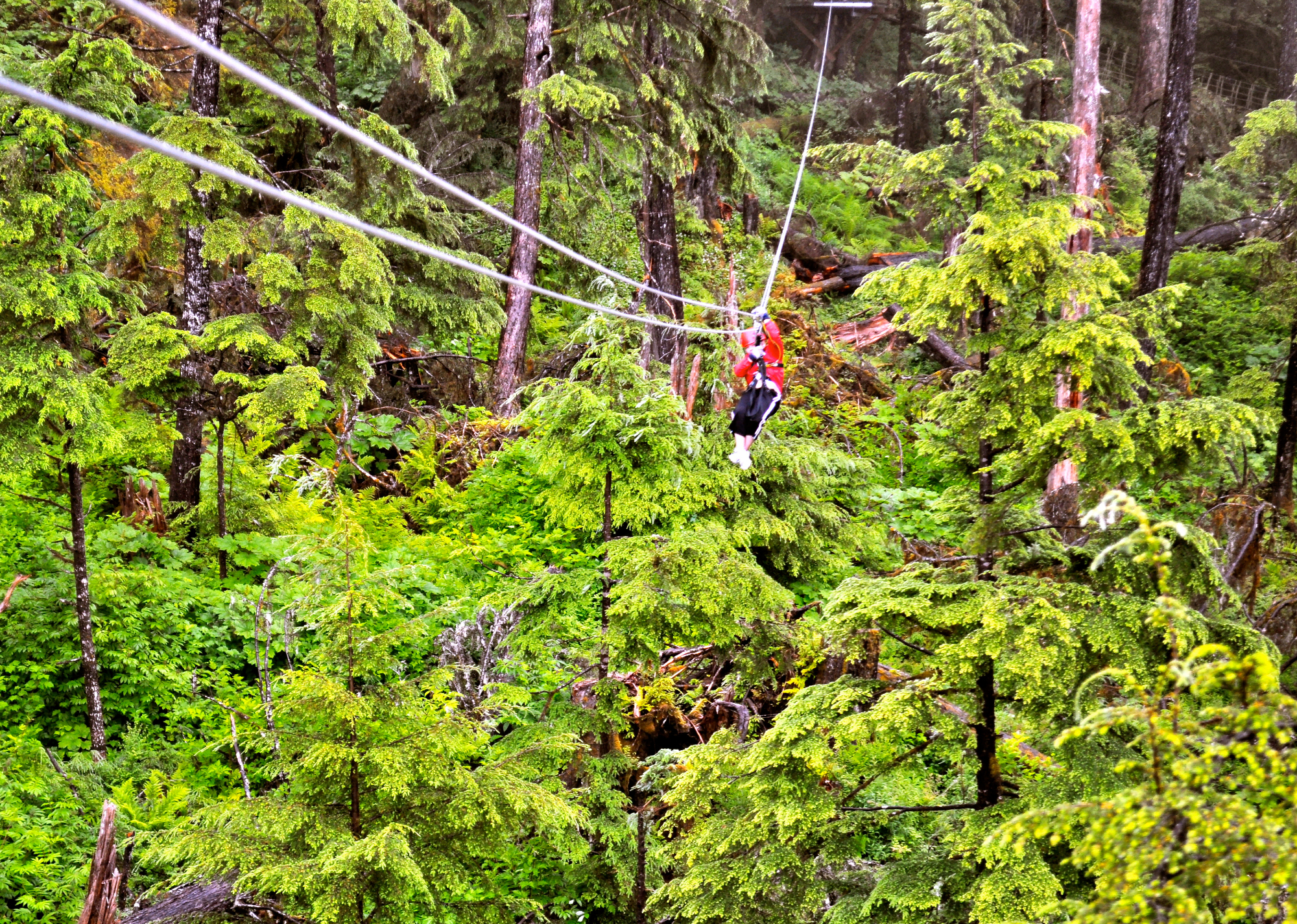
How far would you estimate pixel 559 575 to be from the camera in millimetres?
6340

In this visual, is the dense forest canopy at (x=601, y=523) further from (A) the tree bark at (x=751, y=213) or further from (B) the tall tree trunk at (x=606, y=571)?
(A) the tree bark at (x=751, y=213)

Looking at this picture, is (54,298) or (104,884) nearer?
(104,884)

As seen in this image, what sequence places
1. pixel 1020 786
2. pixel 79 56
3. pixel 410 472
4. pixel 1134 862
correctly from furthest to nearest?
pixel 410 472 < pixel 79 56 < pixel 1020 786 < pixel 1134 862

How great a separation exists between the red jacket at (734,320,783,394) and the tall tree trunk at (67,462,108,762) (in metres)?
5.51

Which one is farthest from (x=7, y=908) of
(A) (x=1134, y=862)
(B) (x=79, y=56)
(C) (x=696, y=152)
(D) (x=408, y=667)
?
(C) (x=696, y=152)

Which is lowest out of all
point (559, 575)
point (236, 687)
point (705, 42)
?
point (236, 687)

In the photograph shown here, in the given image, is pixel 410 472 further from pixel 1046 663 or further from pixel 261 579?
pixel 1046 663

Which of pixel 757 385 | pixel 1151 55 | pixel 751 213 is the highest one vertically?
pixel 1151 55

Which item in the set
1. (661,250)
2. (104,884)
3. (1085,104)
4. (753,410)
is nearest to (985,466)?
(753,410)

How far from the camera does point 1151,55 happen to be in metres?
20.8

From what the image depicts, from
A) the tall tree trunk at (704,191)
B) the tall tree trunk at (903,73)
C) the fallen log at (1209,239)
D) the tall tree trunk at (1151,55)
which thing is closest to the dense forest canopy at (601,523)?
the tall tree trunk at (704,191)

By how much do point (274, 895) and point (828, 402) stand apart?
465 inches

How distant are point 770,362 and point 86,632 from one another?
6.04 m

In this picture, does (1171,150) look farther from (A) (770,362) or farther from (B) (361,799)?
(B) (361,799)
